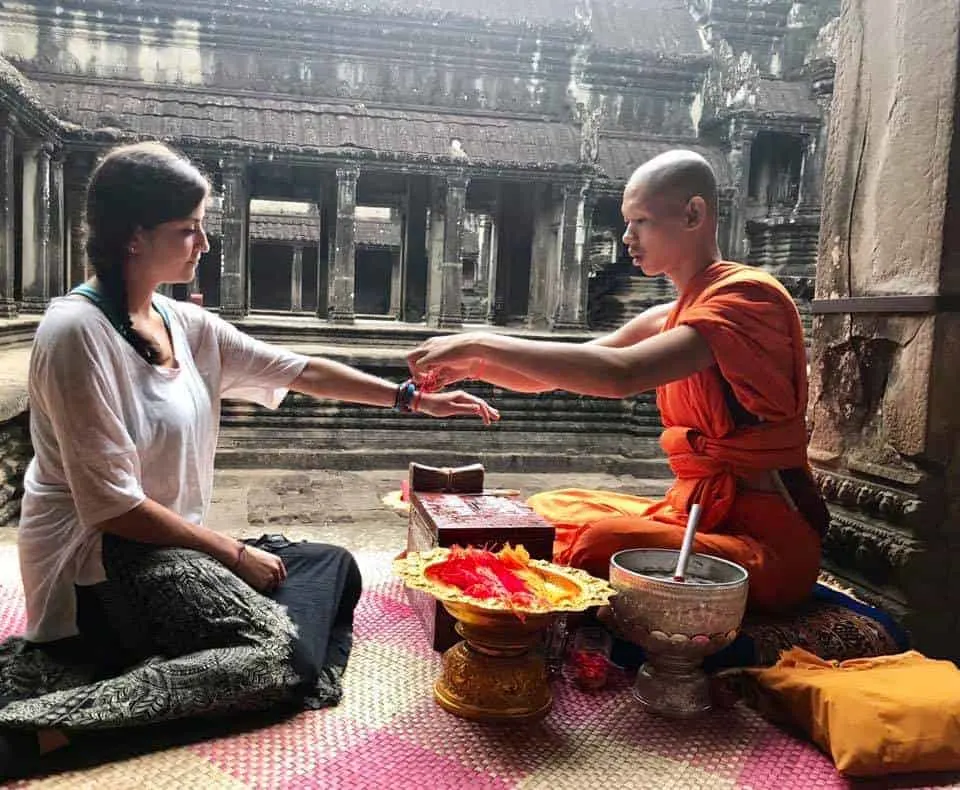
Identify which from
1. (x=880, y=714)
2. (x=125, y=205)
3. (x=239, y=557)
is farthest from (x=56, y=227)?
(x=880, y=714)

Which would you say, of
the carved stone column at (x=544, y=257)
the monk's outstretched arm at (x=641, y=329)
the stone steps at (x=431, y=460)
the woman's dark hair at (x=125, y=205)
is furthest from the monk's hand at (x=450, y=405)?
the carved stone column at (x=544, y=257)

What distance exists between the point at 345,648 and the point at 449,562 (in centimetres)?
60

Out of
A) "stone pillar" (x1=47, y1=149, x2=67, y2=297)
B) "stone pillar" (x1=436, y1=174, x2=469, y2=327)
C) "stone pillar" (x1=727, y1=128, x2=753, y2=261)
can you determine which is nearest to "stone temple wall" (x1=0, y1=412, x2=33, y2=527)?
"stone pillar" (x1=47, y1=149, x2=67, y2=297)

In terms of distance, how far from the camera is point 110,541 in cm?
223

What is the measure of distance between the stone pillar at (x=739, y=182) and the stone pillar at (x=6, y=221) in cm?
1148

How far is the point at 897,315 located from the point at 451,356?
1.67 metres

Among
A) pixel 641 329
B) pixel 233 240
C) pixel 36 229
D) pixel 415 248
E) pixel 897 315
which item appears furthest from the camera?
pixel 415 248

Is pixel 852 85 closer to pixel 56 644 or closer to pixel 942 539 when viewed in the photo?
pixel 942 539

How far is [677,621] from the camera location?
223cm

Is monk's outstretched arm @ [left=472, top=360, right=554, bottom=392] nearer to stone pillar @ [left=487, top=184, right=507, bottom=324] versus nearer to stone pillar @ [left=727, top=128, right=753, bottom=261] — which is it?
stone pillar @ [left=487, top=184, right=507, bottom=324]

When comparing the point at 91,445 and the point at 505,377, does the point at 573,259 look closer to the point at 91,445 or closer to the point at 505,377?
the point at 505,377

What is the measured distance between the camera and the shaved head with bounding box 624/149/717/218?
2844 millimetres

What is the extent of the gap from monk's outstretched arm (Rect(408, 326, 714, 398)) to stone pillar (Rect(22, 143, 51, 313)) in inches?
385

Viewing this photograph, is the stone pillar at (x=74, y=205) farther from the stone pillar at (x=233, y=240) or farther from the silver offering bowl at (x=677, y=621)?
the silver offering bowl at (x=677, y=621)
